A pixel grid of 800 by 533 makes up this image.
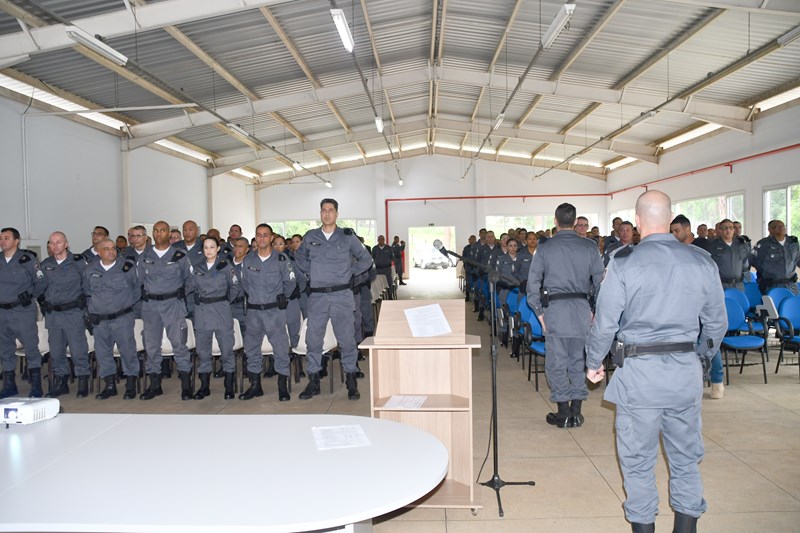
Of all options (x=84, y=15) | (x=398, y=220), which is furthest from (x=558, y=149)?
(x=84, y=15)

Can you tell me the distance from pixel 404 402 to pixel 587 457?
1.54 metres

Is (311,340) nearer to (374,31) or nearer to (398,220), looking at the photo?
(374,31)

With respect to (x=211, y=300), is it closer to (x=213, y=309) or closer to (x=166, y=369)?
(x=213, y=309)

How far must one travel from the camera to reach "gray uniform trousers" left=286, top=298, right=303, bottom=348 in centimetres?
612

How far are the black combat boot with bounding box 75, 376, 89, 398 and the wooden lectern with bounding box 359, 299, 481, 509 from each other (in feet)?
13.5

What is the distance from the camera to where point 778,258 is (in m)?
7.33

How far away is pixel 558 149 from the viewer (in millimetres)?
19172

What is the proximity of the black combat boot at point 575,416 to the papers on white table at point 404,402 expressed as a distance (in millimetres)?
1816

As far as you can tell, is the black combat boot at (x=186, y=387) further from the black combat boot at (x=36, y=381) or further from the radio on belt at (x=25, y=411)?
the radio on belt at (x=25, y=411)

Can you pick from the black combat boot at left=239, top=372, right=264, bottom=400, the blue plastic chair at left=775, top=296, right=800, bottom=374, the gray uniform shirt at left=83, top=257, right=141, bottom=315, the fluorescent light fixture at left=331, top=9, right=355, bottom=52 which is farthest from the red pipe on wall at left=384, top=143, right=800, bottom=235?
the gray uniform shirt at left=83, top=257, right=141, bottom=315

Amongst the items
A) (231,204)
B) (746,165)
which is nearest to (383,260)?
(746,165)

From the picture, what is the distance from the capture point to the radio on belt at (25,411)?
2.48 metres

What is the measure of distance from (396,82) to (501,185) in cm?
1020

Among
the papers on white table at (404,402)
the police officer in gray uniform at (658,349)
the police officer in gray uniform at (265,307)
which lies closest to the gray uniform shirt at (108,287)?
the police officer in gray uniform at (265,307)
